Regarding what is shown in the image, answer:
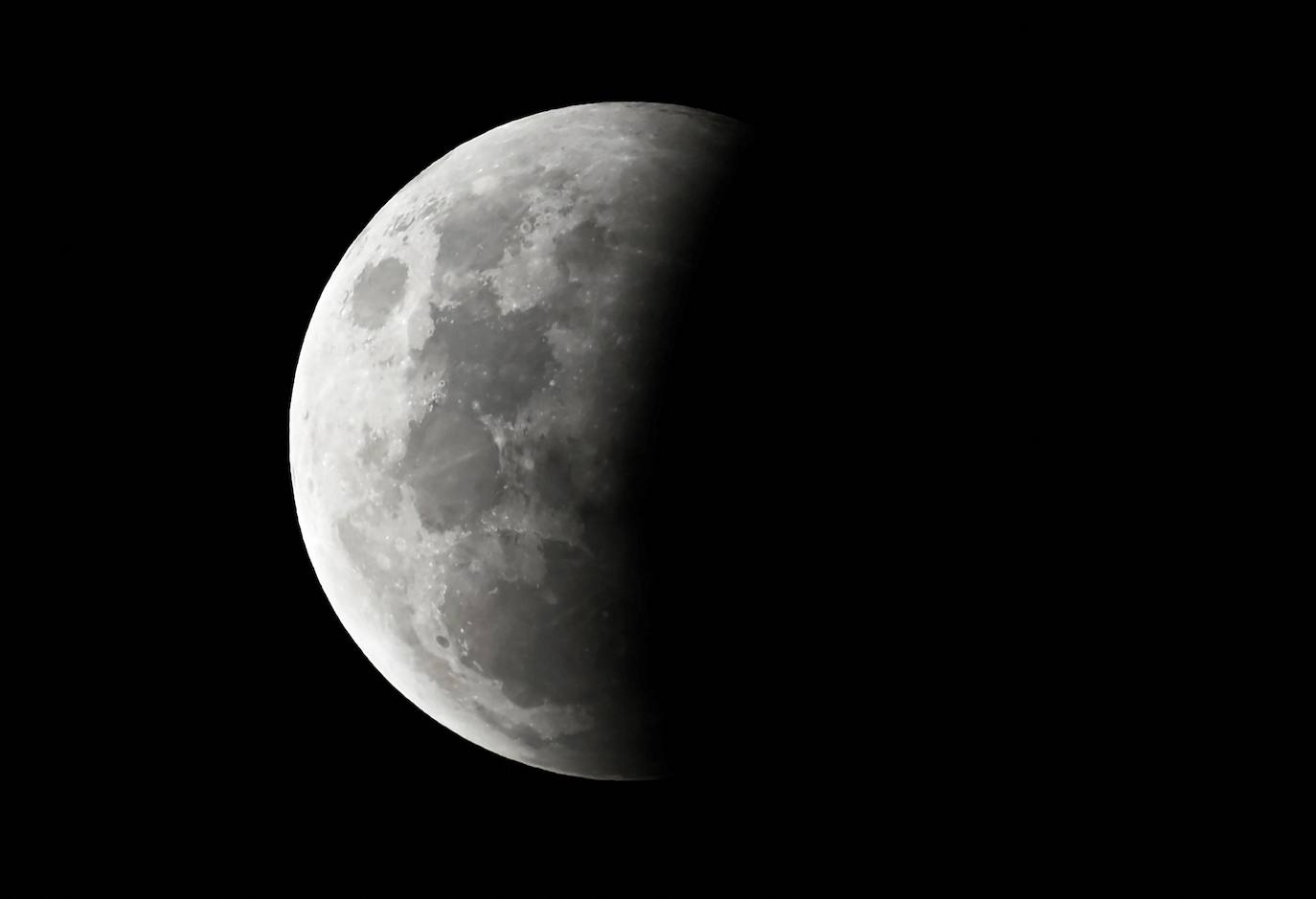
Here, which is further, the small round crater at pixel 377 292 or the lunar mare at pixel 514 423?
the small round crater at pixel 377 292

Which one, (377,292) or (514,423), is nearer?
(514,423)

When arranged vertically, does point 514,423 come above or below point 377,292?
below

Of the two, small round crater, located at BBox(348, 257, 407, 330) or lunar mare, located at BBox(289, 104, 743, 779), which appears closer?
lunar mare, located at BBox(289, 104, 743, 779)

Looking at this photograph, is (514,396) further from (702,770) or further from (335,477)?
(702,770)

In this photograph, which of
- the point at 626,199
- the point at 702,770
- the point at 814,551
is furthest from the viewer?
the point at 702,770

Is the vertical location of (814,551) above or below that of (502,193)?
below

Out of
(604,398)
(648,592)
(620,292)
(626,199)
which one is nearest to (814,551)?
(648,592)

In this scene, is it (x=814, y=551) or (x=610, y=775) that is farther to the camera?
(x=610, y=775)

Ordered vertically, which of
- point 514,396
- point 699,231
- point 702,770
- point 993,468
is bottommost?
point 702,770
